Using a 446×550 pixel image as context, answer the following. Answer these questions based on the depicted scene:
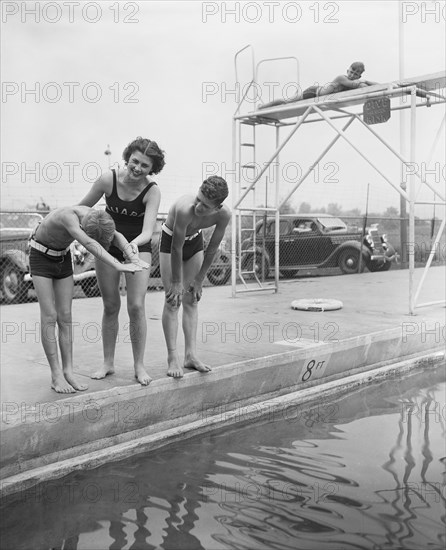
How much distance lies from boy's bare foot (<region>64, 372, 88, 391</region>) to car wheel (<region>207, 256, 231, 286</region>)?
8762 mm

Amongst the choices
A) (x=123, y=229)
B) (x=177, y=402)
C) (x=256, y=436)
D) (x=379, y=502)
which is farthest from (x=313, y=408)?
(x=123, y=229)

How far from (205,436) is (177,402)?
0.34m

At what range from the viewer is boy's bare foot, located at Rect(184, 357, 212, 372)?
5.05 metres

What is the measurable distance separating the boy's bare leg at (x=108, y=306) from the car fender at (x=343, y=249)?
35.9 feet

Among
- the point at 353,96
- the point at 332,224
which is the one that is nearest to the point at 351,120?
the point at 353,96

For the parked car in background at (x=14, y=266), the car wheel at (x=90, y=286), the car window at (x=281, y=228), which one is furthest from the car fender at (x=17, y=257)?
the car window at (x=281, y=228)

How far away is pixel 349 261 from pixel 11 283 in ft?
28.0

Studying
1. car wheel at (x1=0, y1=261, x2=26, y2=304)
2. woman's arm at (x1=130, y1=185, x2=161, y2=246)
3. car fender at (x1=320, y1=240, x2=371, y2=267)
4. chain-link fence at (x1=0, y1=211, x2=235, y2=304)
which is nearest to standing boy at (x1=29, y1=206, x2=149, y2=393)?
woman's arm at (x1=130, y1=185, x2=161, y2=246)

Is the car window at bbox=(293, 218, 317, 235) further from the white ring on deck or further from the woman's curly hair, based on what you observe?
the woman's curly hair

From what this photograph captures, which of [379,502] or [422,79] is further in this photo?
[422,79]

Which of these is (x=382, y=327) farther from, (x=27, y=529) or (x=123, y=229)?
(x=27, y=529)

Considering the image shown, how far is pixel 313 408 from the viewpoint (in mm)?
5711

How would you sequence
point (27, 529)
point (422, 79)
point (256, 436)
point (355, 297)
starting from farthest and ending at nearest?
1. point (355, 297)
2. point (422, 79)
3. point (256, 436)
4. point (27, 529)
